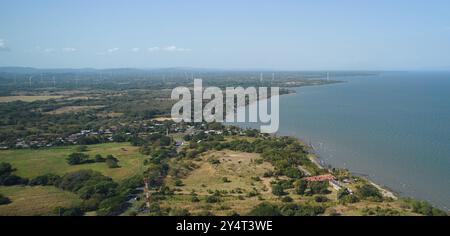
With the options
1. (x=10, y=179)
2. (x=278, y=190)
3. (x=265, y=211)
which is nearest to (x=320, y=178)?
(x=278, y=190)

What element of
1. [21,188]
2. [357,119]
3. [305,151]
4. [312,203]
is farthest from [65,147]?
[357,119]

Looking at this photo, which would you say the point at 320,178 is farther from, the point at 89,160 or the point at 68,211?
the point at 89,160

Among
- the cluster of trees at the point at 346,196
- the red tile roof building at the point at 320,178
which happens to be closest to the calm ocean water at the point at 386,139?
the red tile roof building at the point at 320,178

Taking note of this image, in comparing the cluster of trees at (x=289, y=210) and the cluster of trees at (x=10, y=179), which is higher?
the cluster of trees at (x=289, y=210)

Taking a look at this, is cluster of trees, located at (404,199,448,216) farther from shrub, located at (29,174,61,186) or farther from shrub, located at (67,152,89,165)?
shrub, located at (67,152,89,165)

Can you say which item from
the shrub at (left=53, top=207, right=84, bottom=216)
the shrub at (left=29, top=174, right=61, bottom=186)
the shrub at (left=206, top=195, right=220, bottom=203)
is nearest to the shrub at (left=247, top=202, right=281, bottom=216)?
the shrub at (left=206, top=195, right=220, bottom=203)

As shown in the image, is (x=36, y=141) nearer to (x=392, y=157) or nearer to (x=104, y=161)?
(x=104, y=161)

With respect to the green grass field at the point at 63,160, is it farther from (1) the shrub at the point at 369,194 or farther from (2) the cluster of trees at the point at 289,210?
(1) the shrub at the point at 369,194
